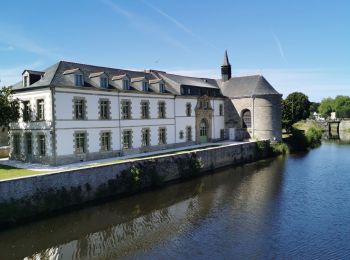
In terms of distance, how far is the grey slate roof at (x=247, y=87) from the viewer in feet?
121

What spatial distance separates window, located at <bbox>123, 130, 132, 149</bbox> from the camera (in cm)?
2605

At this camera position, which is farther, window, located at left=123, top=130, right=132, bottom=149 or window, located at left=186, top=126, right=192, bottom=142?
window, located at left=186, top=126, right=192, bottom=142

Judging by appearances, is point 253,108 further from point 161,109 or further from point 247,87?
point 161,109

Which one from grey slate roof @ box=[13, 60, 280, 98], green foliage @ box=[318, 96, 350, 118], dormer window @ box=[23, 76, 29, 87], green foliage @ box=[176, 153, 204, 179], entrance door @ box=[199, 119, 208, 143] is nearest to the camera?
grey slate roof @ box=[13, 60, 280, 98]

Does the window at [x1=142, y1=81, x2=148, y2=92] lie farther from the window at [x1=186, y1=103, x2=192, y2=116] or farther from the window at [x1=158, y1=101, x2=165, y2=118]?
the window at [x1=186, y1=103, x2=192, y2=116]

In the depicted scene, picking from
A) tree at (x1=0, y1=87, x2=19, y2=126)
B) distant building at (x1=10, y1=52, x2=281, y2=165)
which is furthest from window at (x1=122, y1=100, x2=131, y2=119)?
tree at (x1=0, y1=87, x2=19, y2=126)

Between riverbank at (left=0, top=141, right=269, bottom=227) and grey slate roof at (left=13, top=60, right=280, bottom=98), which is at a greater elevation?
grey slate roof at (left=13, top=60, right=280, bottom=98)

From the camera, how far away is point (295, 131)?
39938mm

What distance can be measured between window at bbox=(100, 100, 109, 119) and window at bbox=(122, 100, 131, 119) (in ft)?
5.12

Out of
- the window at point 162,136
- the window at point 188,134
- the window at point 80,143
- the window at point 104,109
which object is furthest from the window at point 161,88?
the window at point 80,143

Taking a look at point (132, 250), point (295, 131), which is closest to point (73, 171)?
point (132, 250)

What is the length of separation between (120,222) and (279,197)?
26.4 feet

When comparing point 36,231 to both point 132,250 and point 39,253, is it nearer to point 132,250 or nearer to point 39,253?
point 39,253

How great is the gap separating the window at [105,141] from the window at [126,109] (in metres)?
2.01
